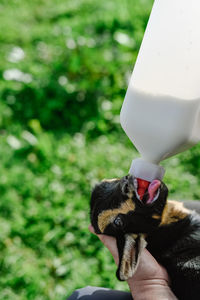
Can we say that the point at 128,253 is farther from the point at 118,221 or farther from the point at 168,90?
the point at 168,90

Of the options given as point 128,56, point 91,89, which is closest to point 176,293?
point 91,89

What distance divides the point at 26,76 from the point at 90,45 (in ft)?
2.53

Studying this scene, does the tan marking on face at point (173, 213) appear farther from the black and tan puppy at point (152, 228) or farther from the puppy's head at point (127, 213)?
the puppy's head at point (127, 213)

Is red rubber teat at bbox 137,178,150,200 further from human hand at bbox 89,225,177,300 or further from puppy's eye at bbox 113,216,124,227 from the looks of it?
human hand at bbox 89,225,177,300

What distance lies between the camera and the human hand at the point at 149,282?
6.10 feet

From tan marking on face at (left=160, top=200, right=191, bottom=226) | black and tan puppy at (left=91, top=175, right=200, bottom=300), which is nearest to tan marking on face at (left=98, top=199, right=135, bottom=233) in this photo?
black and tan puppy at (left=91, top=175, right=200, bottom=300)

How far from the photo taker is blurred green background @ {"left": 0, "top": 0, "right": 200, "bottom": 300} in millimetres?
2992

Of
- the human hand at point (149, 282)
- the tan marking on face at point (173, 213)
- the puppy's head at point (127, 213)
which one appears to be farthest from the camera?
the tan marking on face at point (173, 213)

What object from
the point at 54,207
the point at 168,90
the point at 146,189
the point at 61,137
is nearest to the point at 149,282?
the point at 146,189

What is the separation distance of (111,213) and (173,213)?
1.52 feet

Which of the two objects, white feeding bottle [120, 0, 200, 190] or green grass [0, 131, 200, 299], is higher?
white feeding bottle [120, 0, 200, 190]

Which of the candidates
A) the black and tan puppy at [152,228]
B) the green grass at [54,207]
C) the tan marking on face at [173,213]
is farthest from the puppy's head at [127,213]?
the green grass at [54,207]

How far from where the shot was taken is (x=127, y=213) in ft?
6.02

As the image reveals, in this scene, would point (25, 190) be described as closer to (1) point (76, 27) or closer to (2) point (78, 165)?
(2) point (78, 165)
